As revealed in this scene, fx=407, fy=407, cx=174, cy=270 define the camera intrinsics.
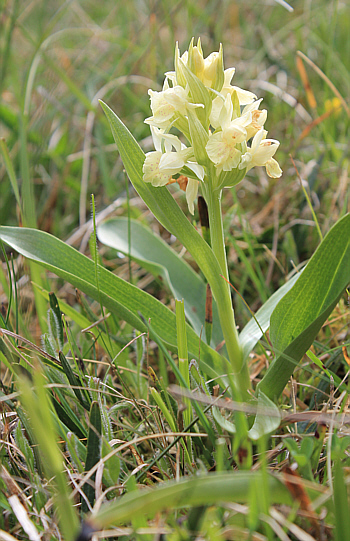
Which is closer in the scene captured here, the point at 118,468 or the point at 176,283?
the point at 118,468

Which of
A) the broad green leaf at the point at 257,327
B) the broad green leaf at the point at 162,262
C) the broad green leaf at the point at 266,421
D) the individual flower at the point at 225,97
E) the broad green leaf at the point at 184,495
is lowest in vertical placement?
the broad green leaf at the point at 266,421

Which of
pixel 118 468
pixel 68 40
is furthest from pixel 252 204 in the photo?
pixel 68 40

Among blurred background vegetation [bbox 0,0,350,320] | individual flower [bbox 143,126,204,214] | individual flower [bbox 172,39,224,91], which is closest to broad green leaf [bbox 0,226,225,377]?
blurred background vegetation [bbox 0,0,350,320]

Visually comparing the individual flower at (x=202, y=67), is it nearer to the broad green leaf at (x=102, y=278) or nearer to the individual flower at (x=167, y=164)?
the individual flower at (x=167, y=164)

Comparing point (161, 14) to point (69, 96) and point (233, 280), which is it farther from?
point (233, 280)

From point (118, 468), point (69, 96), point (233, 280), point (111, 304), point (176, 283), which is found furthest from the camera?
point (69, 96)

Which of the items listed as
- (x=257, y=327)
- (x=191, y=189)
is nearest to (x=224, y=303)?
(x=257, y=327)

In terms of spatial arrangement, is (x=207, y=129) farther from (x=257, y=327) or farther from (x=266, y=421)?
(x=266, y=421)

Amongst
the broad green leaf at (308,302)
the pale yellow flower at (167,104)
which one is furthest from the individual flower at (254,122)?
the broad green leaf at (308,302)
